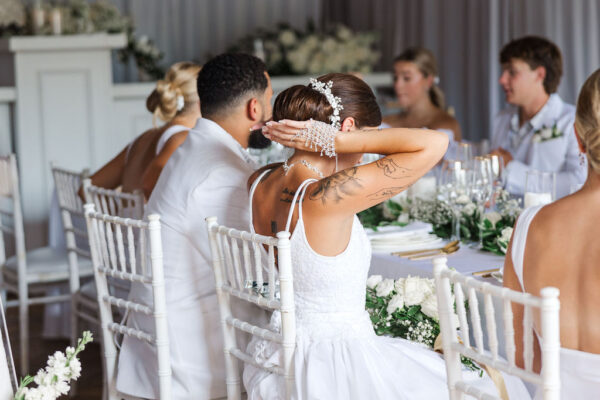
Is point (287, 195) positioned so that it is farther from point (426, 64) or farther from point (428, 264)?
point (426, 64)

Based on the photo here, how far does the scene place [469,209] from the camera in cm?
283

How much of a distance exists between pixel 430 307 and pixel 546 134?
2159 millimetres

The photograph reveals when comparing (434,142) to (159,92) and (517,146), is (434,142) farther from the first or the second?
(517,146)

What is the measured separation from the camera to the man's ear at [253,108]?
2.57 metres

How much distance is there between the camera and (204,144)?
8.14ft

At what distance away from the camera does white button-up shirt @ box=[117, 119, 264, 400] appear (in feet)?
7.68

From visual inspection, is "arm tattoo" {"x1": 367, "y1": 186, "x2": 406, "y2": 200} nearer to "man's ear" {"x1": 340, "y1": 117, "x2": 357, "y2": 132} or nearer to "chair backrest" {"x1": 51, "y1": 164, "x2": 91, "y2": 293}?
"man's ear" {"x1": 340, "y1": 117, "x2": 357, "y2": 132}

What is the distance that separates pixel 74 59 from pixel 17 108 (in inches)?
18.4

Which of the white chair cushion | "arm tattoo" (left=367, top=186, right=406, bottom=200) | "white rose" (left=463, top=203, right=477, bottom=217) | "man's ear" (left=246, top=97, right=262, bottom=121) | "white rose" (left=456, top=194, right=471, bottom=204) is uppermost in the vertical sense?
"man's ear" (left=246, top=97, right=262, bottom=121)

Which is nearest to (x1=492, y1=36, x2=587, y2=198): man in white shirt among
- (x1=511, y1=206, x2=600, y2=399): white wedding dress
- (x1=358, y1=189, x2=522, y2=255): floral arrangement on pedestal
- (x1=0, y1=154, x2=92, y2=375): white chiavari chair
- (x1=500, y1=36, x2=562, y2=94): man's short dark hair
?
(x1=500, y1=36, x2=562, y2=94): man's short dark hair

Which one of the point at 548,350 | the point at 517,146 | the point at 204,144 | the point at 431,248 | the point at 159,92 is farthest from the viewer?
the point at 517,146

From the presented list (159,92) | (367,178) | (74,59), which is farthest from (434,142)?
(74,59)

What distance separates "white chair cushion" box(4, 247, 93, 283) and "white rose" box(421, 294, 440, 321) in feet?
7.57

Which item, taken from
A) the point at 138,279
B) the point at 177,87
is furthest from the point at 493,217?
the point at 177,87
